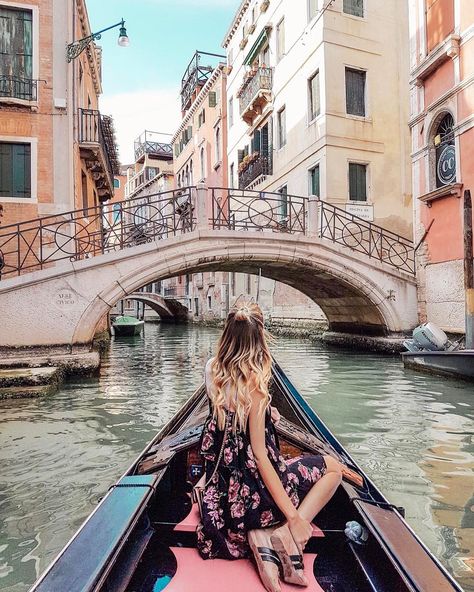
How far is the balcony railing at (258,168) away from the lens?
1413 centimetres

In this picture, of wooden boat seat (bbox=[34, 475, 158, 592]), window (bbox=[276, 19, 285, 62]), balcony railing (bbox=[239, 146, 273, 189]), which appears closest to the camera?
wooden boat seat (bbox=[34, 475, 158, 592])

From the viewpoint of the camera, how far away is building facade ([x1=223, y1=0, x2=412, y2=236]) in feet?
35.9

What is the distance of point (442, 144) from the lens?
7.80 metres

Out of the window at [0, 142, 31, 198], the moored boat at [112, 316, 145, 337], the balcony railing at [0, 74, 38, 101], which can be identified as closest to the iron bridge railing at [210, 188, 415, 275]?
the window at [0, 142, 31, 198]

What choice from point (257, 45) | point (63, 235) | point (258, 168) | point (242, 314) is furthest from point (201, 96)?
point (242, 314)

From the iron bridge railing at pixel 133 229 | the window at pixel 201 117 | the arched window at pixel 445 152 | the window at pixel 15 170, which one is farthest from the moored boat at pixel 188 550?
the window at pixel 201 117

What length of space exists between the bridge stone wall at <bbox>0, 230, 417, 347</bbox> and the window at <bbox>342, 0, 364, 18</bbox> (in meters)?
6.17

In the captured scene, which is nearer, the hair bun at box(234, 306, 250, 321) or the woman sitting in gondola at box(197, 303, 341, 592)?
the woman sitting in gondola at box(197, 303, 341, 592)

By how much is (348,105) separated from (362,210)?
242 cm

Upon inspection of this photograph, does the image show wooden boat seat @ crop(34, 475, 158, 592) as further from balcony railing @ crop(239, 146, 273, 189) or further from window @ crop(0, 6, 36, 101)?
balcony railing @ crop(239, 146, 273, 189)

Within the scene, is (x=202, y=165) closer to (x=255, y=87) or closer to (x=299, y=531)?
(x=255, y=87)

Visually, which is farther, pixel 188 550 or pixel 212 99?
pixel 212 99

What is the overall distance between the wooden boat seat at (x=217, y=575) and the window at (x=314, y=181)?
10481 millimetres

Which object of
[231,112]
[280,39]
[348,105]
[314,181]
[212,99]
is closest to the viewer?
[348,105]
